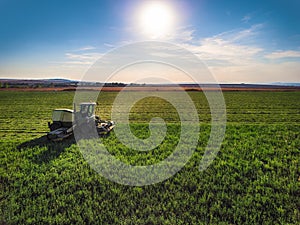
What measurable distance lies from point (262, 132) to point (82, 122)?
10.0 metres

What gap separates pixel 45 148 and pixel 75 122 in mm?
2222

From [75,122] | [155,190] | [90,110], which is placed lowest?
[155,190]

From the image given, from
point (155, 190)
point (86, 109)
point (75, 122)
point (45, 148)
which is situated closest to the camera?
point (155, 190)

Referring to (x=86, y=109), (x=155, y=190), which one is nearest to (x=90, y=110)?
(x=86, y=109)

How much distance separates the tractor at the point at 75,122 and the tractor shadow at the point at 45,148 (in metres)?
0.42

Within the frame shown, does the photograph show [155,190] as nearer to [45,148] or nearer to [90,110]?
[45,148]

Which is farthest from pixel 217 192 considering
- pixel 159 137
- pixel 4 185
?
pixel 4 185

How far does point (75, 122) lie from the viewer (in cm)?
1256

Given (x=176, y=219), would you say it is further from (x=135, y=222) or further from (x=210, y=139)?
(x=210, y=139)

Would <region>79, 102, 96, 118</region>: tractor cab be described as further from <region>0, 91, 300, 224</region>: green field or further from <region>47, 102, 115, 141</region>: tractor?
<region>0, 91, 300, 224</region>: green field

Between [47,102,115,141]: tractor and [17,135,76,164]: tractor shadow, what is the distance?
416 mm

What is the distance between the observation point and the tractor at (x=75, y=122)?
482 inches

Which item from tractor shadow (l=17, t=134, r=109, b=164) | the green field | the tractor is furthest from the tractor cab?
the green field

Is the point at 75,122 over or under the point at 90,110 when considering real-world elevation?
under
